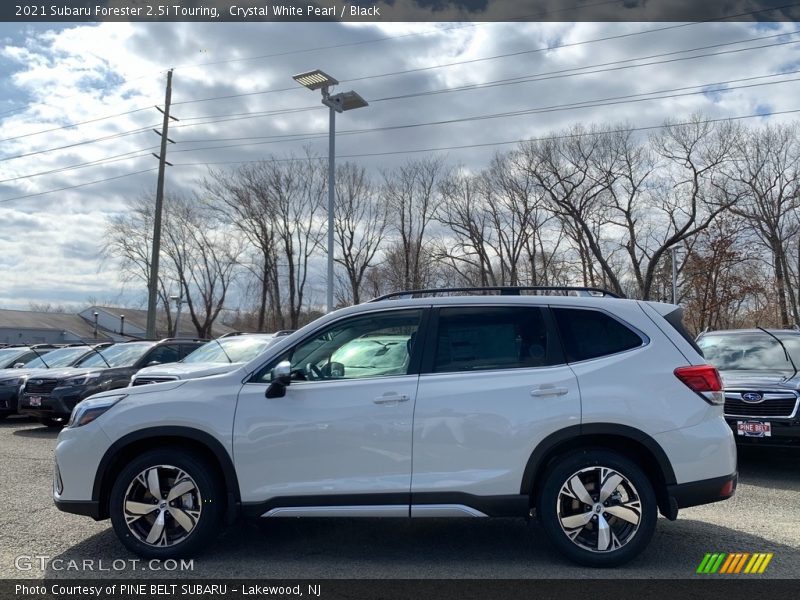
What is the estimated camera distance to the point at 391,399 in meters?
4.77

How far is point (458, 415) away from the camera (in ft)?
15.4

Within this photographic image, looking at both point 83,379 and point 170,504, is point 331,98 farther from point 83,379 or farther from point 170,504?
point 170,504

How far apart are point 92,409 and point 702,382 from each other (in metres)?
4.41

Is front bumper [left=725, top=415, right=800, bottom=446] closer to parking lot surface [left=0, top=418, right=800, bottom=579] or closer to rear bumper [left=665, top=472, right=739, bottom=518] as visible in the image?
parking lot surface [left=0, top=418, right=800, bottom=579]

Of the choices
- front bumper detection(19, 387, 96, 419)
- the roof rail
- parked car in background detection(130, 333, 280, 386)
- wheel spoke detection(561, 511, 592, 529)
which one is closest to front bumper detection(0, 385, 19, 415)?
front bumper detection(19, 387, 96, 419)

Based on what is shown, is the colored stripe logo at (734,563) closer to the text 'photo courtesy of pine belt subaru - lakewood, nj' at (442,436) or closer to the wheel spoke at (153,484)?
the text 'photo courtesy of pine belt subaru - lakewood, nj' at (442,436)

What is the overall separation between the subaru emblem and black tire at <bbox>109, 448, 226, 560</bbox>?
620 centimetres

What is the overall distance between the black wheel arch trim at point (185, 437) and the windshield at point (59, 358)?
34.9 feet

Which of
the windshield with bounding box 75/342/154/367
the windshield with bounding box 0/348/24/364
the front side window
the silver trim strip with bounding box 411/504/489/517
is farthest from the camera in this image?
the windshield with bounding box 0/348/24/364

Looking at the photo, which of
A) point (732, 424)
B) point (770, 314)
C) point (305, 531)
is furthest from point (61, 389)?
point (770, 314)

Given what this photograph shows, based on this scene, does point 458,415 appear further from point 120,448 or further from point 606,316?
point 120,448

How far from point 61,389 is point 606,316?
424 inches

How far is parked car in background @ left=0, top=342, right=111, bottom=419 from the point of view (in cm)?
1405

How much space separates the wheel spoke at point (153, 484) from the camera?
488 cm
